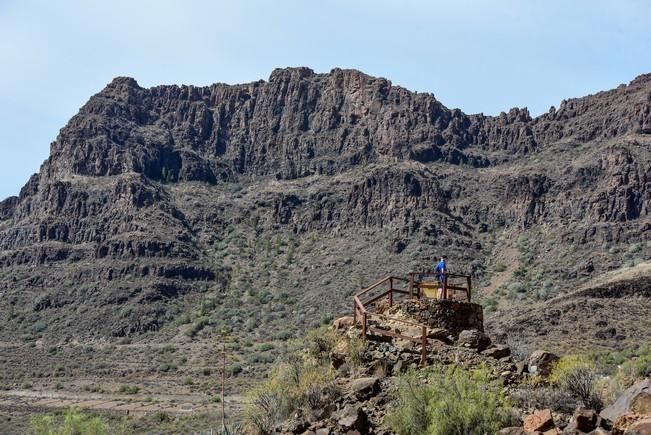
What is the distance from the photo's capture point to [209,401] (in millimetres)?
65438

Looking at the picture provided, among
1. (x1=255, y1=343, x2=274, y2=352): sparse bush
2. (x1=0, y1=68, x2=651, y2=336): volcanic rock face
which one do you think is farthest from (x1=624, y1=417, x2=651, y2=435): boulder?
(x1=0, y1=68, x2=651, y2=336): volcanic rock face

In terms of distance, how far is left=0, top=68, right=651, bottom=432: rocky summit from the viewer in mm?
91188

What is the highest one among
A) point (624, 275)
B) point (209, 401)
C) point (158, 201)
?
point (158, 201)

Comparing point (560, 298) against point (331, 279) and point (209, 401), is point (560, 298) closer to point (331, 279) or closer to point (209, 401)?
point (209, 401)

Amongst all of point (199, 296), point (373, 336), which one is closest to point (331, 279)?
point (199, 296)

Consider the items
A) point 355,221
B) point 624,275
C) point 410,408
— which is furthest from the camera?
point 355,221

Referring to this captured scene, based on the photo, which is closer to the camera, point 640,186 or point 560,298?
point 560,298

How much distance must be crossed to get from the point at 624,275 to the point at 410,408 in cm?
5940

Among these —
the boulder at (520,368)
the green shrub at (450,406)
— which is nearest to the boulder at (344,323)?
the boulder at (520,368)

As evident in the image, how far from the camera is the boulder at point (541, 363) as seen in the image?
19.0 meters

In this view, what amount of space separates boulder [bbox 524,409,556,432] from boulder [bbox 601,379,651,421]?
108cm

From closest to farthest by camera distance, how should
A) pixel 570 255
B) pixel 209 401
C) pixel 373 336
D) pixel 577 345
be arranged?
1. pixel 373 336
2. pixel 577 345
3. pixel 209 401
4. pixel 570 255

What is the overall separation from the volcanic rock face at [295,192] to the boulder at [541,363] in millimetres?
67851

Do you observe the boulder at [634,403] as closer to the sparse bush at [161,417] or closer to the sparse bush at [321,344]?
the sparse bush at [321,344]
